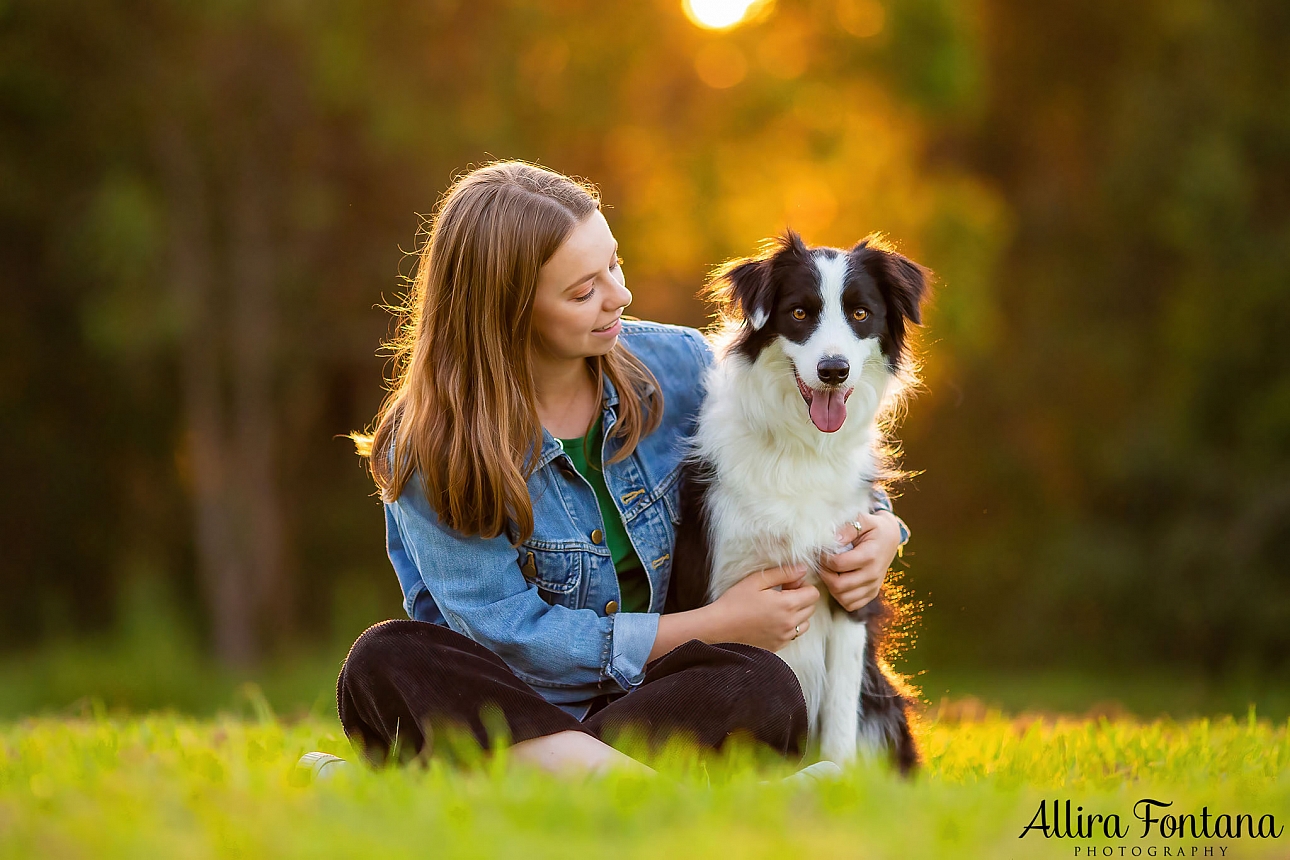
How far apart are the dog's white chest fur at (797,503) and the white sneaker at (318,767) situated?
102 centimetres

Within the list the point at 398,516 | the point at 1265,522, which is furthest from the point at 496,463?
the point at 1265,522

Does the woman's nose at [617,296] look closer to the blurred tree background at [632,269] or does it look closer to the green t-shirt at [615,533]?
the green t-shirt at [615,533]

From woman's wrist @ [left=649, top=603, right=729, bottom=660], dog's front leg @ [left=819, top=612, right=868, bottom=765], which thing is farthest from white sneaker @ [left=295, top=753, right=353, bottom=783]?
dog's front leg @ [left=819, top=612, right=868, bottom=765]

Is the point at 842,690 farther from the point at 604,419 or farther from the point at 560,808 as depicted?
the point at 560,808

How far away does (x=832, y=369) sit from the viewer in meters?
2.92

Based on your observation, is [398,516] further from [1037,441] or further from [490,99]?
[1037,441]

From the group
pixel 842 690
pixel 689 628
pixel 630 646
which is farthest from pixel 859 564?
pixel 630 646

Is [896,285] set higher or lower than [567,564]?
higher

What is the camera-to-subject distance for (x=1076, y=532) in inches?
423

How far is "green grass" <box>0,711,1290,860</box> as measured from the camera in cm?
199

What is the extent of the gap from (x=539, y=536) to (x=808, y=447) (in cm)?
73

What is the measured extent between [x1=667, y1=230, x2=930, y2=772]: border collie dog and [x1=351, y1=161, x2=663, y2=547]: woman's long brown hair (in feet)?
1.57

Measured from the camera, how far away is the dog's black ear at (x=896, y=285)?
3.11 m

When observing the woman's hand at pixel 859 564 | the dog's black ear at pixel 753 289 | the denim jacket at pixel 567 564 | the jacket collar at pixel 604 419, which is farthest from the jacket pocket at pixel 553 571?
the dog's black ear at pixel 753 289
